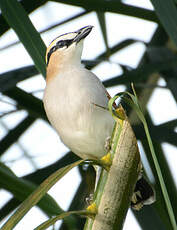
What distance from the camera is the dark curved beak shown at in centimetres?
153

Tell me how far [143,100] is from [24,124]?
1.72ft

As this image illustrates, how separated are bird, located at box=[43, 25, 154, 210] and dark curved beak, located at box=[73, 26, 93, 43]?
142 mm

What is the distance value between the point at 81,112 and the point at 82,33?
43 centimetres

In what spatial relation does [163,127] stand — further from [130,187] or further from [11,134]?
[130,187]

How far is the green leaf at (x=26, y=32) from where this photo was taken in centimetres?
96

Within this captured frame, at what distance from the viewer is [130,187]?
25.2 inches

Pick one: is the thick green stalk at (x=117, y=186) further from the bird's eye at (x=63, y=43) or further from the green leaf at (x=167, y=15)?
the bird's eye at (x=63, y=43)

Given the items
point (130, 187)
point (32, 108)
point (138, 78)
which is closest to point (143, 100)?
point (138, 78)

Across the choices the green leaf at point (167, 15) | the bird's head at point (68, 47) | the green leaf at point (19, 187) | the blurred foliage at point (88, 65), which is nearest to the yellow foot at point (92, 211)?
the green leaf at point (19, 187)

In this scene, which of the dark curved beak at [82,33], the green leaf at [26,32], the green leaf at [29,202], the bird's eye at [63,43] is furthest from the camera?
the bird's eye at [63,43]

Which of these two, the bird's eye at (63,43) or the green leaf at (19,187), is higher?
the green leaf at (19,187)

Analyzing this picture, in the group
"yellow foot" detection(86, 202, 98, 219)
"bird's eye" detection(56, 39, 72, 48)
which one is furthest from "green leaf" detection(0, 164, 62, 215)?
"bird's eye" detection(56, 39, 72, 48)

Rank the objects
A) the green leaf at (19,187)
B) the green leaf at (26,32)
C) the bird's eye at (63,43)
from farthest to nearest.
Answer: the bird's eye at (63,43) → the green leaf at (26,32) → the green leaf at (19,187)

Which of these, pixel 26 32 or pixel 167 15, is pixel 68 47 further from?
pixel 167 15
